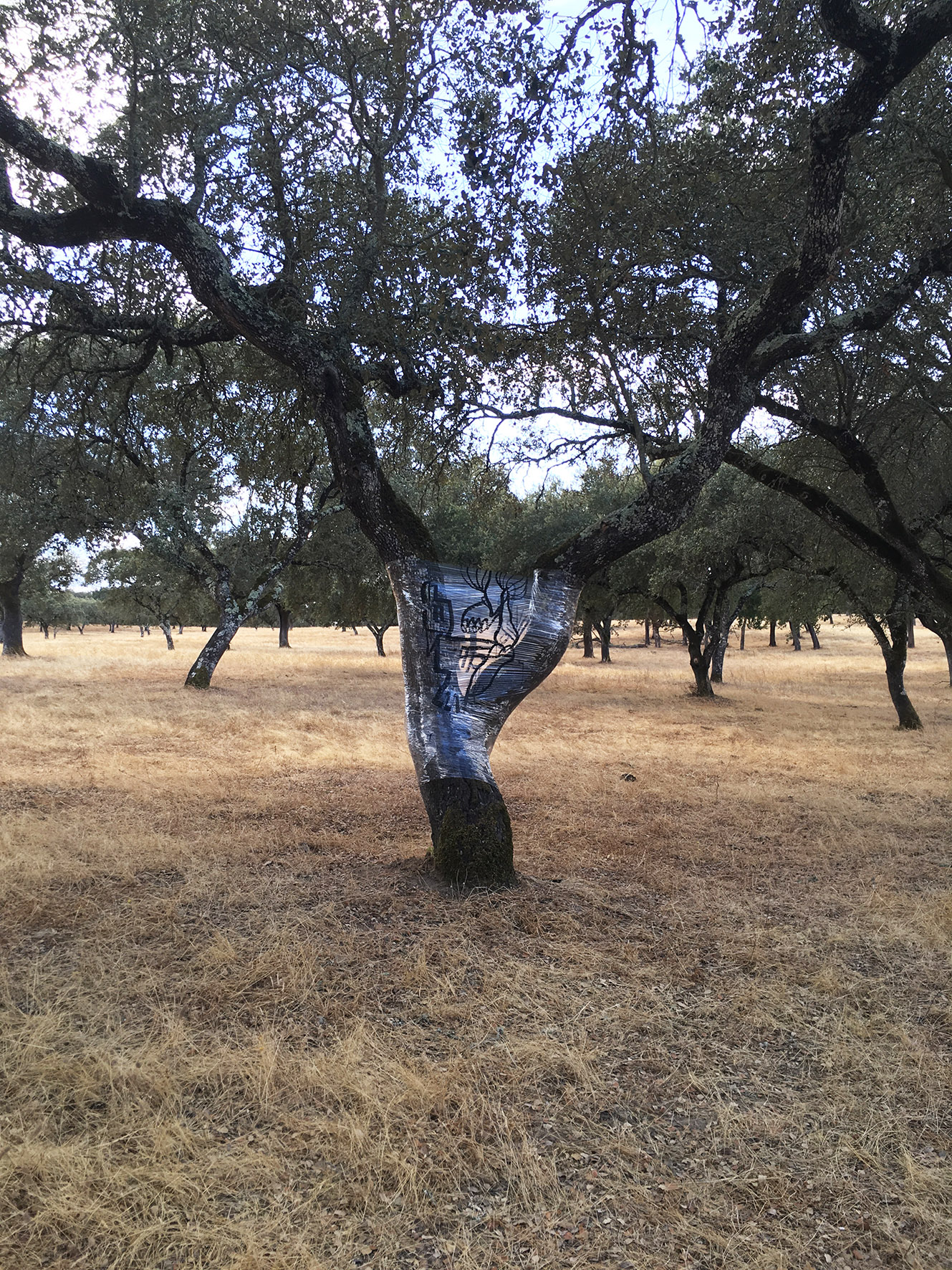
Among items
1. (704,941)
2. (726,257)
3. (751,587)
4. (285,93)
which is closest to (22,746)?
(285,93)

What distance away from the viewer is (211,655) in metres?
20.7

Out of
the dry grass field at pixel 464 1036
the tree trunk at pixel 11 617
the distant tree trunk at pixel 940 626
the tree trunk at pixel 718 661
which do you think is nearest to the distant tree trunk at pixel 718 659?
the tree trunk at pixel 718 661

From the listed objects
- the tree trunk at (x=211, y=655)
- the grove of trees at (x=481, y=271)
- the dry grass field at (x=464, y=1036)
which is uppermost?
the grove of trees at (x=481, y=271)

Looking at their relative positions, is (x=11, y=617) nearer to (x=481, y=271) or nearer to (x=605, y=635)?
(x=605, y=635)

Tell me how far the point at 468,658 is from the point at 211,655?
1649 centimetres

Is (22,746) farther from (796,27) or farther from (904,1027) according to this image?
(796,27)

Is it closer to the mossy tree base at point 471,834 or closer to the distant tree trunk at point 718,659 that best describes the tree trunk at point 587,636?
the distant tree trunk at point 718,659

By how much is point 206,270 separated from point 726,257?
16.6 ft

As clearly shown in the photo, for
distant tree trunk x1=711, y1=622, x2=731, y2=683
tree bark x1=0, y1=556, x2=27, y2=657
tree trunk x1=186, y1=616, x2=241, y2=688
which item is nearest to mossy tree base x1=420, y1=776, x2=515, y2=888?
tree trunk x1=186, y1=616, x2=241, y2=688

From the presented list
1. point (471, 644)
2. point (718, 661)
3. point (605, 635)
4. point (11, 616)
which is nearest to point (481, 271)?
point (471, 644)

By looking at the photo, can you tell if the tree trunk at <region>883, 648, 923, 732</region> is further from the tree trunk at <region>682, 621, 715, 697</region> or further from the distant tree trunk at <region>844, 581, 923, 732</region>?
the tree trunk at <region>682, 621, 715, 697</region>

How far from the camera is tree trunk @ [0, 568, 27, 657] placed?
29.8 meters

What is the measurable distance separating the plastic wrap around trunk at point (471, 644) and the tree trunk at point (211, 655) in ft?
50.8

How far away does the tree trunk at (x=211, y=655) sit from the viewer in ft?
66.7
